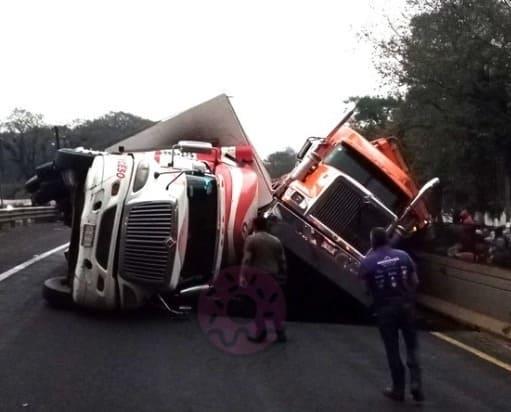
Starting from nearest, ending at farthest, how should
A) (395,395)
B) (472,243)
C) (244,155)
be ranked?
1. (395,395)
2. (244,155)
3. (472,243)

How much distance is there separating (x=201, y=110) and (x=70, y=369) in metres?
7.54

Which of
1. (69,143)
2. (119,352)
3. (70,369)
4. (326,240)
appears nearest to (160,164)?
(326,240)

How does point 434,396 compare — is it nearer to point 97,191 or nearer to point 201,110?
point 97,191

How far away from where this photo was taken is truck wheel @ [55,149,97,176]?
14.2 metres

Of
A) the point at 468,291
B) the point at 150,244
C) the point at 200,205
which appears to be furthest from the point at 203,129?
the point at 468,291

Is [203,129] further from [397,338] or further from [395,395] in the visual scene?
[395,395]

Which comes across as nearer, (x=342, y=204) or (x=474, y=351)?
(x=474, y=351)

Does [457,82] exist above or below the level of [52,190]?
above

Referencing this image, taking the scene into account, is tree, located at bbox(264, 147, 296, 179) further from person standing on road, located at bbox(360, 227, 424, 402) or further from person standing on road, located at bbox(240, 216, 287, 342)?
person standing on road, located at bbox(360, 227, 424, 402)

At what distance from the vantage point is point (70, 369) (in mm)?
9297

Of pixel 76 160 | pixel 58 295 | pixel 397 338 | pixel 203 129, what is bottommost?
pixel 58 295

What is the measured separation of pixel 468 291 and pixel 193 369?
6.41m

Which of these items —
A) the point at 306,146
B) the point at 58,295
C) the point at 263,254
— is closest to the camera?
the point at 263,254

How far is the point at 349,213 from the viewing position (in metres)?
14.2
